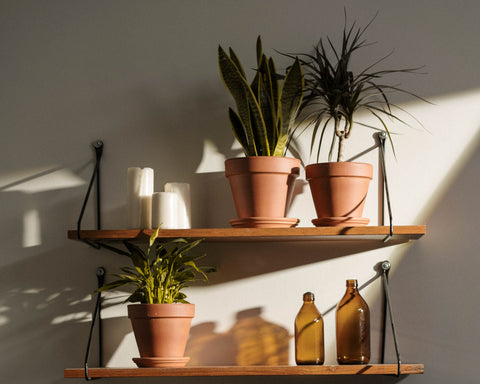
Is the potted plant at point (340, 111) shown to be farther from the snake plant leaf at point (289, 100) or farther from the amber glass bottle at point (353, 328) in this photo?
the amber glass bottle at point (353, 328)

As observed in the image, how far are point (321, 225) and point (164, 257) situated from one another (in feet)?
1.40

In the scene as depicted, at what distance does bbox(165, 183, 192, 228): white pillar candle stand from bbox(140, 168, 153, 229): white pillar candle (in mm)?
52

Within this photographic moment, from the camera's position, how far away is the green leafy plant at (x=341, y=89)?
5.69 ft

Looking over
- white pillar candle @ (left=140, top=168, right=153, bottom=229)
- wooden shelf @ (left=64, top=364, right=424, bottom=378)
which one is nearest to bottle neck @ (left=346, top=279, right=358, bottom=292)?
wooden shelf @ (left=64, top=364, right=424, bottom=378)

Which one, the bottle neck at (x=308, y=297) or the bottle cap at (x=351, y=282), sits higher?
the bottle cap at (x=351, y=282)

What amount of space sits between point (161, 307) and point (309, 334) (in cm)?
41

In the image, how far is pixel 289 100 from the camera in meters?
1.72

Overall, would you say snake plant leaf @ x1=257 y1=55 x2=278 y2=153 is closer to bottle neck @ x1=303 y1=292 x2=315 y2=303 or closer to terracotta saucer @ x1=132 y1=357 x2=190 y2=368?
bottle neck @ x1=303 y1=292 x2=315 y2=303

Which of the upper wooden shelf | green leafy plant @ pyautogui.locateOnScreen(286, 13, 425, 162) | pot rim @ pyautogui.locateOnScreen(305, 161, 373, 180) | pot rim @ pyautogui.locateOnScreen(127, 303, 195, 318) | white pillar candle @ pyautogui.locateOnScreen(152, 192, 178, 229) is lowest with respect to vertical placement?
pot rim @ pyautogui.locateOnScreen(127, 303, 195, 318)

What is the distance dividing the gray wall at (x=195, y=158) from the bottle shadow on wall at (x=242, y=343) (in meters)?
0.02

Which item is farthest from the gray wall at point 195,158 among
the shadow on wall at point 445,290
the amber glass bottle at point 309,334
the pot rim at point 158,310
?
the pot rim at point 158,310

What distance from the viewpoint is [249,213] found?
5.48 feet

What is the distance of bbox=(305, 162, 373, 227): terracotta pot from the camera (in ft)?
5.43

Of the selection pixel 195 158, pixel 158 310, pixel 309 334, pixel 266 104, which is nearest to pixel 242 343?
pixel 309 334
